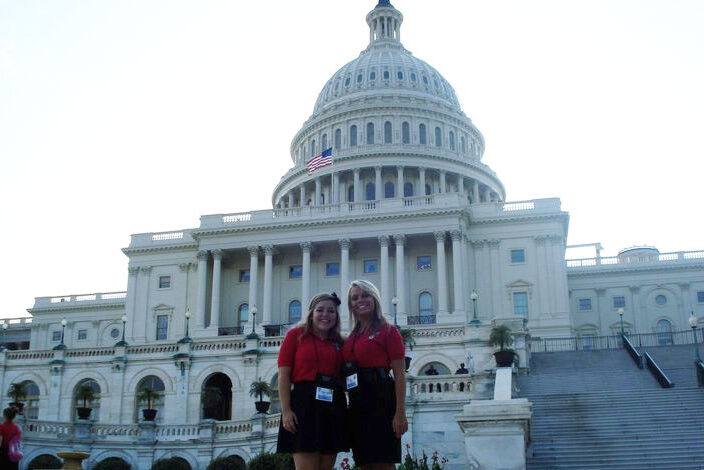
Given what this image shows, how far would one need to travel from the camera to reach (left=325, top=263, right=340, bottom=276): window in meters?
78.7

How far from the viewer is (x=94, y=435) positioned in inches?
1662

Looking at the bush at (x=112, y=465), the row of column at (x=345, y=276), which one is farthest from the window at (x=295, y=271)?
the bush at (x=112, y=465)

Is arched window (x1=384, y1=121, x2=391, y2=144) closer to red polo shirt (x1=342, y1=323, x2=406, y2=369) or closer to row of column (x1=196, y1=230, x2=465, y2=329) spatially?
row of column (x1=196, y1=230, x2=465, y2=329)

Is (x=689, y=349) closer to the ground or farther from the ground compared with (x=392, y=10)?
closer to the ground

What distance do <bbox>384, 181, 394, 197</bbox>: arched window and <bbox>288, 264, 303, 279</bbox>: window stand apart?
22253 mm

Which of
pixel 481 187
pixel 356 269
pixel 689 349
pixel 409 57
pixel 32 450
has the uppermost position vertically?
pixel 409 57

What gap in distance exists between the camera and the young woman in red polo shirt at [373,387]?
1060 centimetres

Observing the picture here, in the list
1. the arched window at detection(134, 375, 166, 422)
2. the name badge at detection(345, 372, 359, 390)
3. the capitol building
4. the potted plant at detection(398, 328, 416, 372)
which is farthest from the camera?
the arched window at detection(134, 375, 166, 422)

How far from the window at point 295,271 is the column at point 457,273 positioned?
45.5 feet

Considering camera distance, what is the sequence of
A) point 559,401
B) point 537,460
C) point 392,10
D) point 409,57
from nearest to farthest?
point 537,460
point 559,401
point 409,57
point 392,10

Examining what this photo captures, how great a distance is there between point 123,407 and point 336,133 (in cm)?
6404

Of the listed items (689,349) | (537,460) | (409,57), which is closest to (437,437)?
(537,460)

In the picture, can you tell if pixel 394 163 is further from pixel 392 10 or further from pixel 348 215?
pixel 392 10

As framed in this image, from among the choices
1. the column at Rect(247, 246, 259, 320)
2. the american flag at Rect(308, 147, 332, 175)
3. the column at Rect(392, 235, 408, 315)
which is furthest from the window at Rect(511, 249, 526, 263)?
the american flag at Rect(308, 147, 332, 175)
